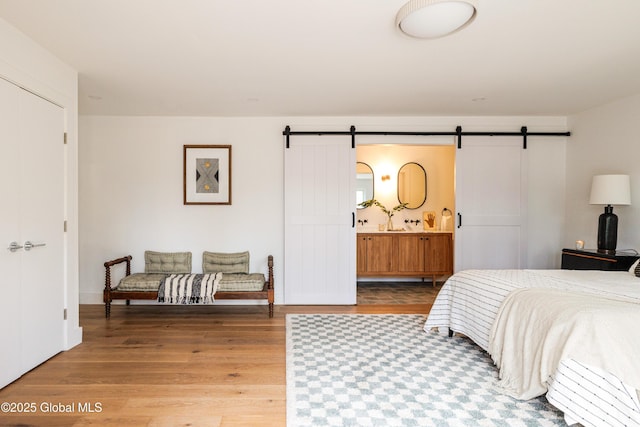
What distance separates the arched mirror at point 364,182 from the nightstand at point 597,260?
3087 millimetres

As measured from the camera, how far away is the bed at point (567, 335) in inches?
71.0

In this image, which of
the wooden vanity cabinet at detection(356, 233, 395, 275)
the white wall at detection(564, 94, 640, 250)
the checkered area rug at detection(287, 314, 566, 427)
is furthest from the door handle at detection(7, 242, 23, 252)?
the white wall at detection(564, 94, 640, 250)

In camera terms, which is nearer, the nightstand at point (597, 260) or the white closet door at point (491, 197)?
the nightstand at point (597, 260)

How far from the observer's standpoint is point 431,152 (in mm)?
6527

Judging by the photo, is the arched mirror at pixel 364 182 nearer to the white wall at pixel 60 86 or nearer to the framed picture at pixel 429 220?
the framed picture at pixel 429 220

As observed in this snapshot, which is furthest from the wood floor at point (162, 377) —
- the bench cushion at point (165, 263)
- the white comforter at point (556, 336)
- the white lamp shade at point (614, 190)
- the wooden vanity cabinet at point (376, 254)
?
the white lamp shade at point (614, 190)

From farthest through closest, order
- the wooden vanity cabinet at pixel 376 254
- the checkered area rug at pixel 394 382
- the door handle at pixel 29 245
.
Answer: the wooden vanity cabinet at pixel 376 254 < the door handle at pixel 29 245 < the checkered area rug at pixel 394 382

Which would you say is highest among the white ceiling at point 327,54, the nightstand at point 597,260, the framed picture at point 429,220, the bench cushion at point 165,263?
the white ceiling at point 327,54

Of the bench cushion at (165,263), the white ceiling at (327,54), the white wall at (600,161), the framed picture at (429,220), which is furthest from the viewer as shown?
the framed picture at (429,220)

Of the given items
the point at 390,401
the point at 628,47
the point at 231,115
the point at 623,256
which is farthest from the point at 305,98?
the point at 623,256

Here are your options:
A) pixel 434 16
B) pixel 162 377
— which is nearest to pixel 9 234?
pixel 162 377

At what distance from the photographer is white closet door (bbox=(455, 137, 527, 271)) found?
15.8 feet

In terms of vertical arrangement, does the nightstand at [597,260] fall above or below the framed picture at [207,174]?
below

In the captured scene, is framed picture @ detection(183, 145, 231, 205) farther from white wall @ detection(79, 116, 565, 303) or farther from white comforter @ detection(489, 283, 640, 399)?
white comforter @ detection(489, 283, 640, 399)
